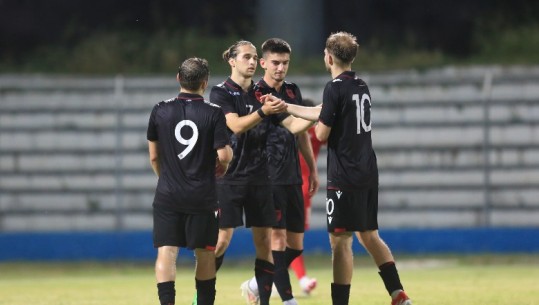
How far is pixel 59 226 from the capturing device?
58.4ft

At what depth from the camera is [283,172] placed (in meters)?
9.70

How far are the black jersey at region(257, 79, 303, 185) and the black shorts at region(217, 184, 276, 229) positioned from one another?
43 centimetres

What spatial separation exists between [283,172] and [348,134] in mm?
1294

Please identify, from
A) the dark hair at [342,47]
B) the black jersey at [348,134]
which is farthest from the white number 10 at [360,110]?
the dark hair at [342,47]

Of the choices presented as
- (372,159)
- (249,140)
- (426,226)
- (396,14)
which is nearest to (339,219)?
(372,159)

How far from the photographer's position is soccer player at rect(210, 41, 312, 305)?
9.18 metres

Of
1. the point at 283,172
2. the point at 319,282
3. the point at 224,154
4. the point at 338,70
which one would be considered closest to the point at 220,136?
the point at 224,154

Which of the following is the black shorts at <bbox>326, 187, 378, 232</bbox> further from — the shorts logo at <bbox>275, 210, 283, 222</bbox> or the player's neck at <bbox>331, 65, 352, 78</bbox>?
the shorts logo at <bbox>275, 210, 283, 222</bbox>

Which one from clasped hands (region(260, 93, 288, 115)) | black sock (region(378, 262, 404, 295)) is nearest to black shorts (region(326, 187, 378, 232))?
black sock (region(378, 262, 404, 295))

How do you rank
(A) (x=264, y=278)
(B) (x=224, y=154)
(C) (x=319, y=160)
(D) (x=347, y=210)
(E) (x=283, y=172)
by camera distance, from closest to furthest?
(B) (x=224, y=154) < (D) (x=347, y=210) < (A) (x=264, y=278) < (E) (x=283, y=172) < (C) (x=319, y=160)

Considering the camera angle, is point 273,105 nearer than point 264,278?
Yes

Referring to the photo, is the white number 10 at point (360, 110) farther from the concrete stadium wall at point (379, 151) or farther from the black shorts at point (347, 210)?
the concrete stadium wall at point (379, 151)

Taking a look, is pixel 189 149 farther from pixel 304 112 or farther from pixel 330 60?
pixel 330 60

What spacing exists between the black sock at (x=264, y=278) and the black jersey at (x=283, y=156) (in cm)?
74
